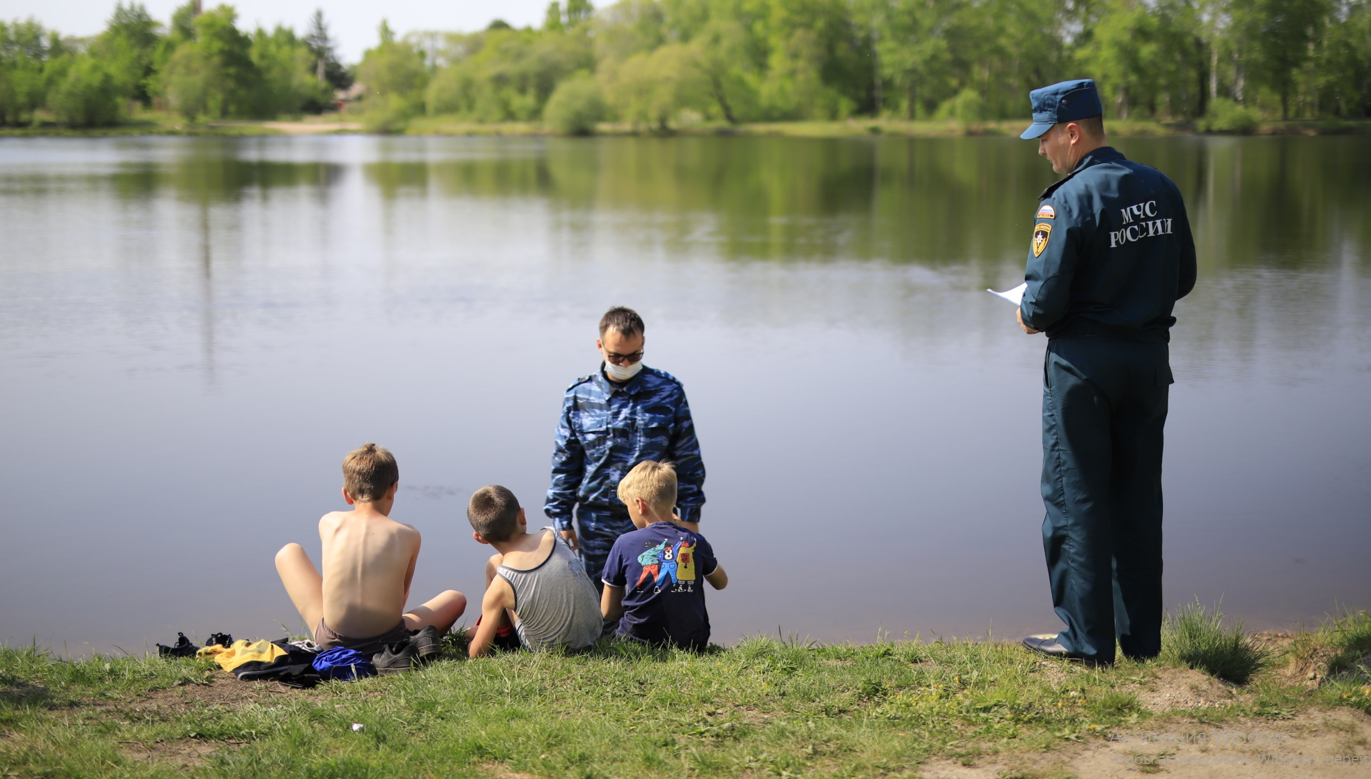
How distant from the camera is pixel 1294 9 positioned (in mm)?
76250

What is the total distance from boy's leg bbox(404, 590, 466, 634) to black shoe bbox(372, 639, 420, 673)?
0.16m

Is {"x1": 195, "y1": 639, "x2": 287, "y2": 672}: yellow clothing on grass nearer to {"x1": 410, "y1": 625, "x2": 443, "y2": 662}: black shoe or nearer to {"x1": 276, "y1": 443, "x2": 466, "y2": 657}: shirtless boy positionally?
{"x1": 276, "y1": 443, "x2": 466, "y2": 657}: shirtless boy

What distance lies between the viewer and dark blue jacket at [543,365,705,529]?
4750mm

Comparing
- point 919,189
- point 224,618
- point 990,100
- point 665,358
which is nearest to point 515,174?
point 919,189

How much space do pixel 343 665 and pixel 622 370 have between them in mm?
1640

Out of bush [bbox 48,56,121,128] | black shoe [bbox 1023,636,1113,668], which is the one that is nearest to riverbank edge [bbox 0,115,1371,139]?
bush [bbox 48,56,121,128]

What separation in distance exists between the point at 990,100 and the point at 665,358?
85.6 meters

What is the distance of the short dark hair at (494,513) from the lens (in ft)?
14.0

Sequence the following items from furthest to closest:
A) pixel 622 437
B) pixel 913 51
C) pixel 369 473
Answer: pixel 913 51 < pixel 622 437 < pixel 369 473

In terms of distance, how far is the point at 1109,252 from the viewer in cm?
367

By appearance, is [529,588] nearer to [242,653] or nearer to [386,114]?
[242,653]

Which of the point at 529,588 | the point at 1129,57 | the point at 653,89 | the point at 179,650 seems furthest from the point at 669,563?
the point at 653,89

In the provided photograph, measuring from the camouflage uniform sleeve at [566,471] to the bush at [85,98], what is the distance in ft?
305

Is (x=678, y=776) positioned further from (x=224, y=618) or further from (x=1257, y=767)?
(x=224, y=618)
